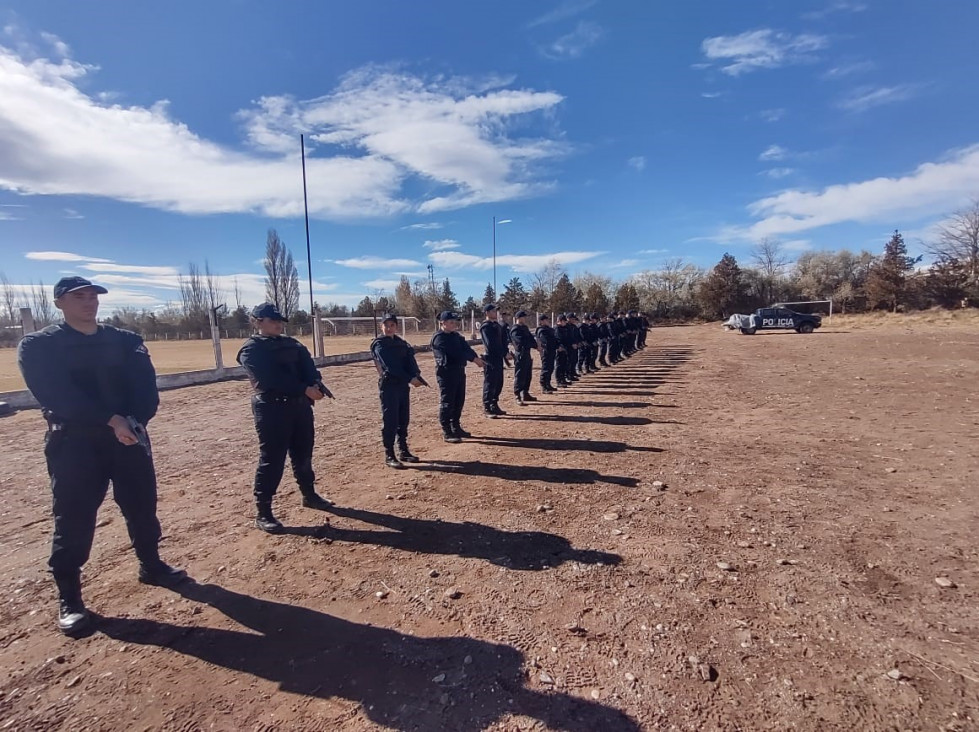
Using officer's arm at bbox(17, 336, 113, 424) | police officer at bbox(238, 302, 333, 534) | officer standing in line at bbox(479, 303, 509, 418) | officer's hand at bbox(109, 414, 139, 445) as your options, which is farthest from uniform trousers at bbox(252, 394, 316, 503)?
officer standing in line at bbox(479, 303, 509, 418)

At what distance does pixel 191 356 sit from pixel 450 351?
77.1 ft

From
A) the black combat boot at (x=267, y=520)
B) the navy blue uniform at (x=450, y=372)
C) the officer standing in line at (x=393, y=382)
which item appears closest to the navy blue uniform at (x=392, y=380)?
the officer standing in line at (x=393, y=382)

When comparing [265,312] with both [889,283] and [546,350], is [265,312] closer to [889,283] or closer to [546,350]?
[546,350]

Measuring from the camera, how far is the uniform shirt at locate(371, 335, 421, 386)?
5.57 metres

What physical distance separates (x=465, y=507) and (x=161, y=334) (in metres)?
46.9

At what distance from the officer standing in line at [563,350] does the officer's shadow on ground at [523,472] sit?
6367mm

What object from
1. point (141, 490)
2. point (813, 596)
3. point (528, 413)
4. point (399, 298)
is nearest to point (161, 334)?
point (399, 298)

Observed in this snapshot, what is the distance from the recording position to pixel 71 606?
277 cm

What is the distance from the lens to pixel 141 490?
306cm

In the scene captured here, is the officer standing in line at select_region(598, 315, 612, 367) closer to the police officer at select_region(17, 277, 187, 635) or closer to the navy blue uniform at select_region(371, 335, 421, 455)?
the navy blue uniform at select_region(371, 335, 421, 455)

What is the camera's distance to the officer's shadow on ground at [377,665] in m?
2.10

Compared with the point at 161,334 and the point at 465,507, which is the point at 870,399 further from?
the point at 161,334

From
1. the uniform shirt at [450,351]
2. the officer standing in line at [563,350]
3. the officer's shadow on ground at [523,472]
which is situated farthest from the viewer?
the officer standing in line at [563,350]

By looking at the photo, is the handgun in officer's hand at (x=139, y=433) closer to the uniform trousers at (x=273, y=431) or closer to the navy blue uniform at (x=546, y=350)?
the uniform trousers at (x=273, y=431)
